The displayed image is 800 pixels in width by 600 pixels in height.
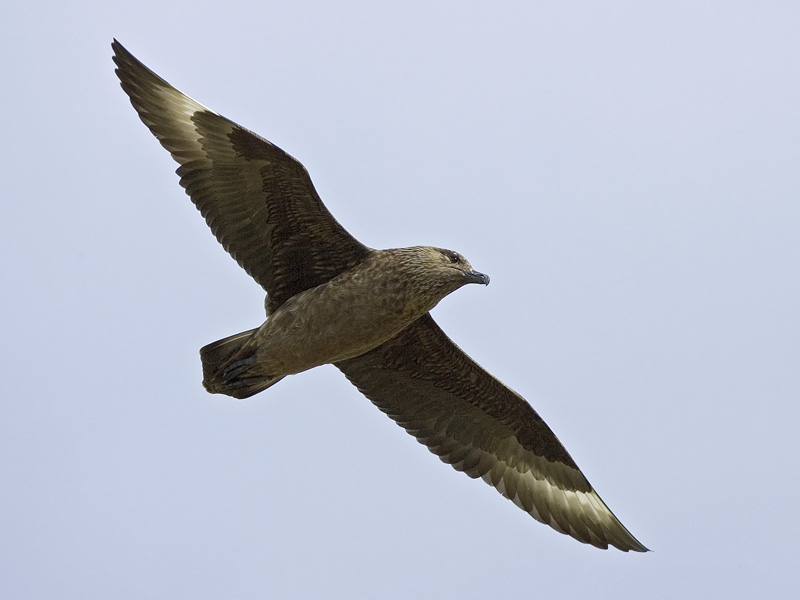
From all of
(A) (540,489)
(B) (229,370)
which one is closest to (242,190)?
(B) (229,370)

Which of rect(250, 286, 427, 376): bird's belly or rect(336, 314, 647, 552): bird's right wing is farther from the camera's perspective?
rect(336, 314, 647, 552): bird's right wing

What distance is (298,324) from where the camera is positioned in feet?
26.9

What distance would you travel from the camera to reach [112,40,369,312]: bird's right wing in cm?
818

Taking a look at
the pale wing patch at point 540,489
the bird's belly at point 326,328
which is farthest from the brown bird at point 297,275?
the pale wing patch at point 540,489

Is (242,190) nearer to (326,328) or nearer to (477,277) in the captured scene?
(326,328)

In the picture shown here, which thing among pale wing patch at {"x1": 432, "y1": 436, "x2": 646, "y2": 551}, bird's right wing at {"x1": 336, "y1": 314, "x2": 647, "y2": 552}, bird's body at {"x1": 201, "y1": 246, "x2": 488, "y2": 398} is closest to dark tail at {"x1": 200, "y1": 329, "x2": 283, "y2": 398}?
bird's body at {"x1": 201, "y1": 246, "x2": 488, "y2": 398}

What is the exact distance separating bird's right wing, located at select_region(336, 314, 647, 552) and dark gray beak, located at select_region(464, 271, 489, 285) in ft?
2.83

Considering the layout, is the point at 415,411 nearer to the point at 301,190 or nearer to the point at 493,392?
the point at 493,392

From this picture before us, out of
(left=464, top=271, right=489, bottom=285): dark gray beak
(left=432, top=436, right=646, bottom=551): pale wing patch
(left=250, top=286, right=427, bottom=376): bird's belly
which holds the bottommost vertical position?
(left=432, top=436, right=646, bottom=551): pale wing patch

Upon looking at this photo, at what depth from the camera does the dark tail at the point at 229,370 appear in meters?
8.41

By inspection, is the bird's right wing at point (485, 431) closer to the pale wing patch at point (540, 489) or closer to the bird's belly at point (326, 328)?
the pale wing patch at point (540, 489)

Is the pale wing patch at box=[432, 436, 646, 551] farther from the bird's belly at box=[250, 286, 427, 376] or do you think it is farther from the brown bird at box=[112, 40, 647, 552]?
the bird's belly at box=[250, 286, 427, 376]

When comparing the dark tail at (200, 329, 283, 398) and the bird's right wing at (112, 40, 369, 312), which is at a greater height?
the bird's right wing at (112, 40, 369, 312)

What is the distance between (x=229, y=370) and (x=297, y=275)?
833 millimetres
